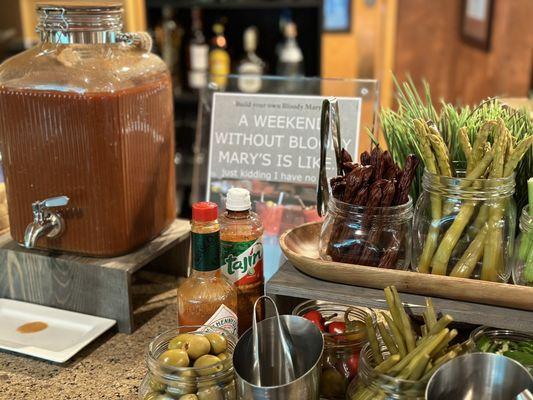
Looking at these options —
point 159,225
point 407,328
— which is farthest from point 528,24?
point 407,328

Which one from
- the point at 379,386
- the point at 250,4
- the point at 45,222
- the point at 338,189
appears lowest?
the point at 379,386

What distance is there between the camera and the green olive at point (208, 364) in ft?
2.94

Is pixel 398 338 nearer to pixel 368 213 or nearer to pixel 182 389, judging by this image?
pixel 368 213

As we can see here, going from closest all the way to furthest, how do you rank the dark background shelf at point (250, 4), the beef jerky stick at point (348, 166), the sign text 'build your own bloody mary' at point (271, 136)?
the beef jerky stick at point (348, 166) → the sign text 'build your own bloody mary' at point (271, 136) → the dark background shelf at point (250, 4)

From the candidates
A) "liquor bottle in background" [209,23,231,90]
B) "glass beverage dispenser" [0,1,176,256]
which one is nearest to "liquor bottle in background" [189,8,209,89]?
→ "liquor bottle in background" [209,23,231,90]

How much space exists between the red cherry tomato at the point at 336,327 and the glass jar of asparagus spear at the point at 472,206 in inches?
5.6

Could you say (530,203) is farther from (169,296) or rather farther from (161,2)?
(161,2)

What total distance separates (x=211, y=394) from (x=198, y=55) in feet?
7.64

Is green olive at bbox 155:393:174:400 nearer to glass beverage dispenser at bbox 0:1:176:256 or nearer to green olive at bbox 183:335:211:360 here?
green olive at bbox 183:335:211:360

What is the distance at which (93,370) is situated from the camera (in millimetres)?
1098

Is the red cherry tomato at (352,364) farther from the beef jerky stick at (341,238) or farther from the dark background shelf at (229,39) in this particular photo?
the dark background shelf at (229,39)

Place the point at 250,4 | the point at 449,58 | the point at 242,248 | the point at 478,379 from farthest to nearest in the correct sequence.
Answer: the point at 449,58, the point at 250,4, the point at 242,248, the point at 478,379

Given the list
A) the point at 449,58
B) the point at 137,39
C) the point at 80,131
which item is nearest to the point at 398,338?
the point at 80,131

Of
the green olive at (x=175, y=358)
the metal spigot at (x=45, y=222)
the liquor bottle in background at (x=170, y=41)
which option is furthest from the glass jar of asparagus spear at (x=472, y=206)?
the liquor bottle in background at (x=170, y=41)
